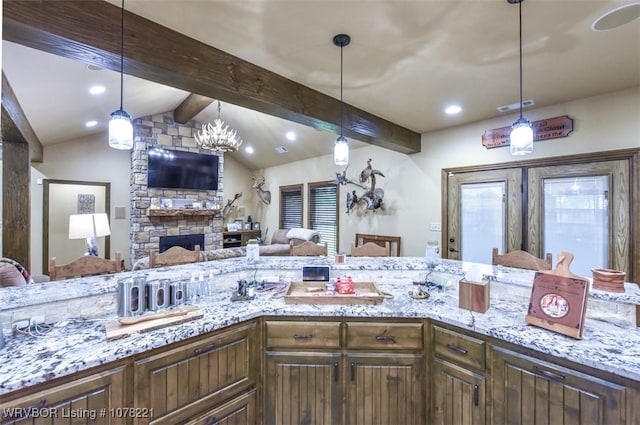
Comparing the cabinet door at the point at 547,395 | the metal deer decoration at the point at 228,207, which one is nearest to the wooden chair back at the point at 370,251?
the cabinet door at the point at 547,395

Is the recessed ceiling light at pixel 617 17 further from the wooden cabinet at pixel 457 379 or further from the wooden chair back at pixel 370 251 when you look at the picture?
the wooden chair back at pixel 370 251

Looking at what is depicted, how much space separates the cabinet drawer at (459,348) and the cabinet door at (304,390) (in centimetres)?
61

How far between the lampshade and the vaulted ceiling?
1.56 metres

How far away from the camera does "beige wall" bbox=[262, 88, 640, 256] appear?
3.16 metres

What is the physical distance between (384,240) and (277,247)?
6.34 ft

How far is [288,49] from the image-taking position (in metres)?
2.46

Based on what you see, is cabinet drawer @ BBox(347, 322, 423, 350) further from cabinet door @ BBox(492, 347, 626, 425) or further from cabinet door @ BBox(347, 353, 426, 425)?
cabinet door @ BBox(492, 347, 626, 425)

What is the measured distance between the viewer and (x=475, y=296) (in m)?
1.86

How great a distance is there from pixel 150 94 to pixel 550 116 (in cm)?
600

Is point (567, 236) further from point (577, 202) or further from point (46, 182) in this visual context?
point (46, 182)

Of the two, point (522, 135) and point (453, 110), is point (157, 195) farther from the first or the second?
point (522, 135)

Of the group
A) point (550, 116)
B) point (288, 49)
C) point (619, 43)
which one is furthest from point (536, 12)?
point (550, 116)

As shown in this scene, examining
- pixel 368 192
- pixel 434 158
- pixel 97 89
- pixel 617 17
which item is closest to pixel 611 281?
pixel 617 17

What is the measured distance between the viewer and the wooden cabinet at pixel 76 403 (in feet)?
3.77
